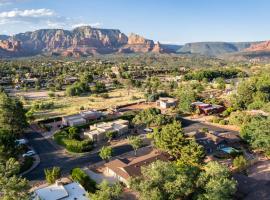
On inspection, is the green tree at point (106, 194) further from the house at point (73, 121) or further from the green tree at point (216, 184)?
the house at point (73, 121)

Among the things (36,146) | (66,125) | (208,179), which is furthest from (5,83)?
(208,179)

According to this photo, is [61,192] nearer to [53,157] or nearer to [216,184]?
[53,157]

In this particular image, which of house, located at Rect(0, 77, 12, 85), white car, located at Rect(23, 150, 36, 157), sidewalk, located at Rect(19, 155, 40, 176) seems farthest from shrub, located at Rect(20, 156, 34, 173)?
house, located at Rect(0, 77, 12, 85)

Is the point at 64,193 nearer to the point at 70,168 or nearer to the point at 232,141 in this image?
the point at 70,168

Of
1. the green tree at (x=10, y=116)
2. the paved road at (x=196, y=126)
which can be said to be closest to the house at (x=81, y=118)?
the green tree at (x=10, y=116)

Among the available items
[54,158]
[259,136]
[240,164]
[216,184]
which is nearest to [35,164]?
[54,158]

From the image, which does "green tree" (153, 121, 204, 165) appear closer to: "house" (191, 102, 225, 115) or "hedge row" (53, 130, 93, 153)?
"hedge row" (53, 130, 93, 153)
